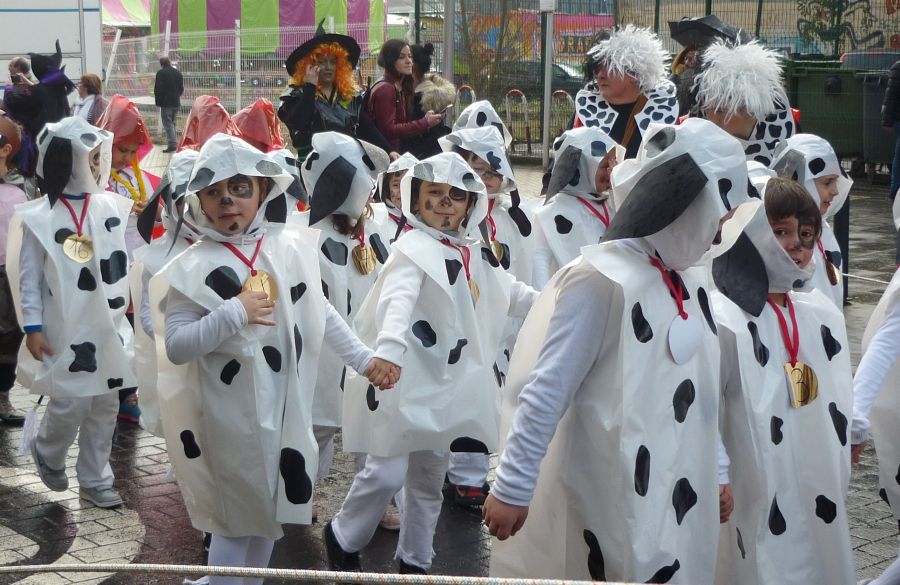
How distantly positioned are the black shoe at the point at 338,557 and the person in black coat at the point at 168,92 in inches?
698

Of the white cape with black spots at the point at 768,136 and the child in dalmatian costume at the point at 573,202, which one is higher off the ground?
the white cape with black spots at the point at 768,136

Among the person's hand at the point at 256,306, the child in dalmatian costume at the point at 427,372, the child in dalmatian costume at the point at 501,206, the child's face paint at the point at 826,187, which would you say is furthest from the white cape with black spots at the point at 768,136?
A: the person's hand at the point at 256,306

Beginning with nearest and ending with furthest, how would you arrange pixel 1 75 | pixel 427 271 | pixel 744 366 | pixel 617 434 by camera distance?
1. pixel 617 434
2. pixel 744 366
3. pixel 427 271
4. pixel 1 75

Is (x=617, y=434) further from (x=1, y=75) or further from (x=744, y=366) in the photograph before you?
(x=1, y=75)

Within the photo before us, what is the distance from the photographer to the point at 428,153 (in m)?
9.91

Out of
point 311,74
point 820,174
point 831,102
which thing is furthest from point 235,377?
point 831,102

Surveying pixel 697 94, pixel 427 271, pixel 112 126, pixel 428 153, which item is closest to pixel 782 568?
pixel 427 271

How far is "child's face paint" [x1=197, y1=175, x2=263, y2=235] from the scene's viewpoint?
4578mm

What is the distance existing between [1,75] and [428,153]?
10470 millimetres

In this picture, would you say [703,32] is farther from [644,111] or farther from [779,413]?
[779,413]

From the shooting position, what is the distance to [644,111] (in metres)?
7.36

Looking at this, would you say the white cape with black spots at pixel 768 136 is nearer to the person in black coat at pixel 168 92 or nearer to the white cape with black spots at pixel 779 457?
the white cape with black spots at pixel 779 457

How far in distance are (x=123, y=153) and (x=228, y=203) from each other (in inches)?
118

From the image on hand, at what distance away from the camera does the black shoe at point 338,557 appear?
5.18 meters
